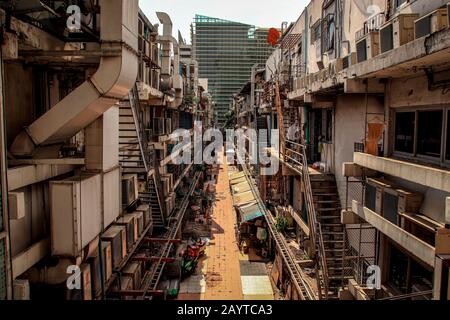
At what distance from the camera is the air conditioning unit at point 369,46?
8.84 meters

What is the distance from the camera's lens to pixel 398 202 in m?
8.69

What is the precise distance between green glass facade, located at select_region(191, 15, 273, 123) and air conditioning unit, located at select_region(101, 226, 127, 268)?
337 feet

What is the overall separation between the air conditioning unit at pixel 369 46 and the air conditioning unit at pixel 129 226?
26.2 ft

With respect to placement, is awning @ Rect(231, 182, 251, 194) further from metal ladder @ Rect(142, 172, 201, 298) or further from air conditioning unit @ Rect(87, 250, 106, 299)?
air conditioning unit @ Rect(87, 250, 106, 299)

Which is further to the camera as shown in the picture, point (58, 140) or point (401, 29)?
point (58, 140)

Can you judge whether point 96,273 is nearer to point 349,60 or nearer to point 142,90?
point 349,60

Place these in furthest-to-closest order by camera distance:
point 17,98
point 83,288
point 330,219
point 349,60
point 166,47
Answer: point 166,47 < point 330,219 < point 349,60 < point 83,288 < point 17,98

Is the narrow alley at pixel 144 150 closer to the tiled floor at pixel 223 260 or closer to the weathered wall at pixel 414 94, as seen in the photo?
the weathered wall at pixel 414 94

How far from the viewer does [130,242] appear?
12180mm

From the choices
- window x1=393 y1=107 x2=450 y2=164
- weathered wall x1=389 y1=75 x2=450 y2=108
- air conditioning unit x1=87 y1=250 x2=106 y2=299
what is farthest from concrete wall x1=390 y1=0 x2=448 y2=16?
air conditioning unit x1=87 y1=250 x2=106 y2=299

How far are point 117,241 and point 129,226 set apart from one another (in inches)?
57.9

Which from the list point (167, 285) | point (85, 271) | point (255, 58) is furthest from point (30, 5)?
point (255, 58)

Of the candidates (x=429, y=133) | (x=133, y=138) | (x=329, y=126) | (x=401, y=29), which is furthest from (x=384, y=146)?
(x=133, y=138)

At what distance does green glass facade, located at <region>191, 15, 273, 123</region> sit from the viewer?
11344 cm
